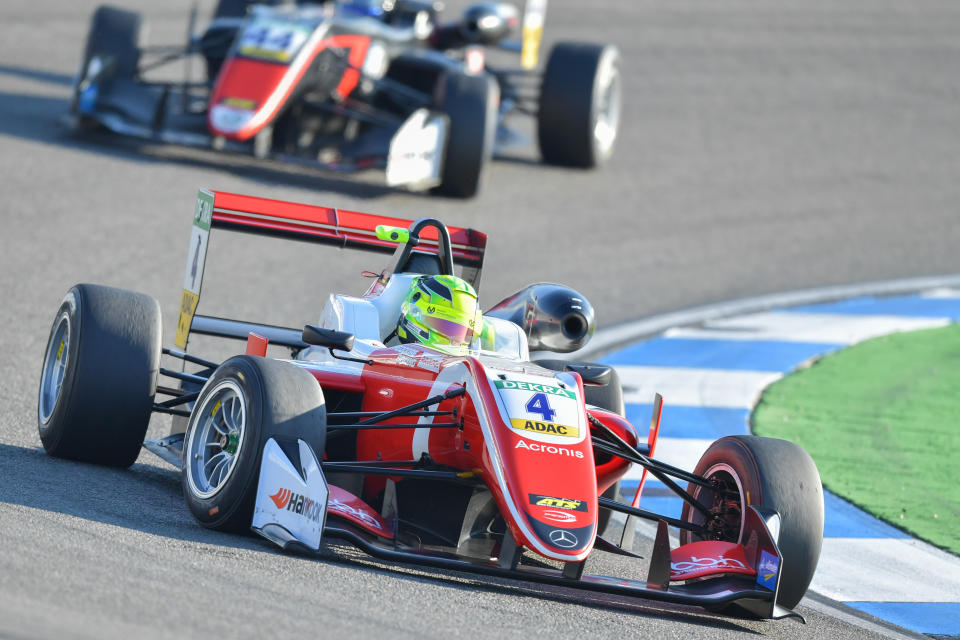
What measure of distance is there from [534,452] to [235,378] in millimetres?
Result: 1254

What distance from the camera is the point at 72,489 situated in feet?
20.3

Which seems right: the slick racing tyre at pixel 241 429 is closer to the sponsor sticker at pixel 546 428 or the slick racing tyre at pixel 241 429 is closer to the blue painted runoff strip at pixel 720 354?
the sponsor sticker at pixel 546 428

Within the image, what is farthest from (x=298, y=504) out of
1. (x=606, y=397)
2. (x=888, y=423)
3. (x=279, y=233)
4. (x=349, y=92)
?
(x=349, y=92)

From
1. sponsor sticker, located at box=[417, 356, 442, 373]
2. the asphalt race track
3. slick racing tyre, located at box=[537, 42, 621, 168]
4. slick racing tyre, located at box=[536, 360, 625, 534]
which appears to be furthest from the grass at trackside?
slick racing tyre, located at box=[537, 42, 621, 168]

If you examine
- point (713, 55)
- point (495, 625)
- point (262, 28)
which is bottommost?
point (495, 625)

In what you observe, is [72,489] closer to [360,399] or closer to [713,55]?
[360,399]

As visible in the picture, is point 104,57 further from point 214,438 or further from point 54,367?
point 214,438

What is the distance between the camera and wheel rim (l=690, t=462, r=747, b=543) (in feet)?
21.0

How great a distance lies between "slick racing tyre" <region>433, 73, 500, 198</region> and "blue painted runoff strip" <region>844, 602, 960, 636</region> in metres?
7.60

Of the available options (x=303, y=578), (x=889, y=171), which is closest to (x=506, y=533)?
(x=303, y=578)

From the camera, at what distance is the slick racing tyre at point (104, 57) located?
1373 cm

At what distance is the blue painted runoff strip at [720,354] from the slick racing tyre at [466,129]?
121 inches

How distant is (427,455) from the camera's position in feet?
20.4

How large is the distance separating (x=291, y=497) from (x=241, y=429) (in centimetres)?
40
